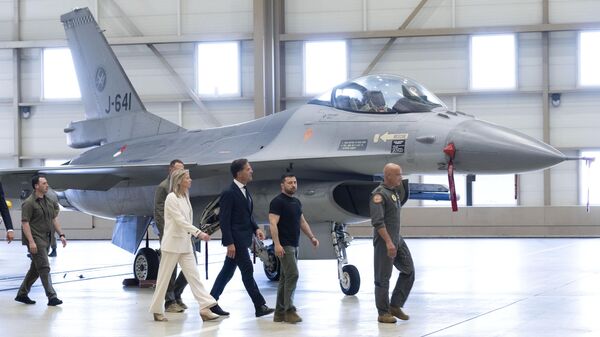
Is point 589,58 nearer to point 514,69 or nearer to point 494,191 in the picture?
point 514,69

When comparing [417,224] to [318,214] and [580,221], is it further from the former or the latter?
[318,214]

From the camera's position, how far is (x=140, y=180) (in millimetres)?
13508

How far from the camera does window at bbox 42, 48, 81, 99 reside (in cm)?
2703

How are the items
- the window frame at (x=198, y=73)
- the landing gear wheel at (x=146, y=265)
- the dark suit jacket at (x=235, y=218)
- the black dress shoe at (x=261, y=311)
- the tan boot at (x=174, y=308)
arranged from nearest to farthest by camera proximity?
the dark suit jacket at (x=235, y=218) → the black dress shoe at (x=261, y=311) → the tan boot at (x=174, y=308) → the landing gear wheel at (x=146, y=265) → the window frame at (x=198, y=73)

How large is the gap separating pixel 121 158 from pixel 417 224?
12238 mm

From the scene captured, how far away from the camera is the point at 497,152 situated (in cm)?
1032

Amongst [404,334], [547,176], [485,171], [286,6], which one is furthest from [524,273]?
[286,6]

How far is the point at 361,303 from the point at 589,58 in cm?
1648

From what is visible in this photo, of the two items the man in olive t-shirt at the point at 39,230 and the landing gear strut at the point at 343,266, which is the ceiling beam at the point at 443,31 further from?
the man in olive t-shirt at the point at 39,230

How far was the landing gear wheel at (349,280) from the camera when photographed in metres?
10.9

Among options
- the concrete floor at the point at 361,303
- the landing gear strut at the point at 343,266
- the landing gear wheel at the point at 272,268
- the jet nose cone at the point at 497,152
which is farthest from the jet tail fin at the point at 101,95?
the jet nose cone at the point at 497,152

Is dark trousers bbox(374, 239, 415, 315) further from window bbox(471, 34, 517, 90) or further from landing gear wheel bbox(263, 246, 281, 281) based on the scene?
window bbox(471, 34, 517, 90)

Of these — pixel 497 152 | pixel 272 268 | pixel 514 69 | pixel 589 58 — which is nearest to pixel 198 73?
pixel 514 69

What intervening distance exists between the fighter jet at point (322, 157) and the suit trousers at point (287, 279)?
1581mm
